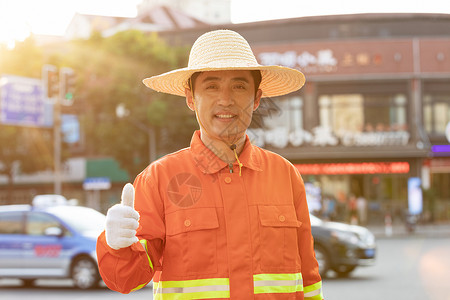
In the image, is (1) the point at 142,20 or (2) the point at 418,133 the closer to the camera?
(2) the point at 418,133

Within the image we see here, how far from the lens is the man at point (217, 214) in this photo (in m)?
2.45

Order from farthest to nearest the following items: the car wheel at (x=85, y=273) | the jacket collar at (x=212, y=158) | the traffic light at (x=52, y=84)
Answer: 1. the traffic light at (x=52, y=84)
2. the car wheel at (x=85, y=273)
3. the jacket collar at (x=212, y=158)

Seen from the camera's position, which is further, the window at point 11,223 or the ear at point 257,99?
the window at point 11,223

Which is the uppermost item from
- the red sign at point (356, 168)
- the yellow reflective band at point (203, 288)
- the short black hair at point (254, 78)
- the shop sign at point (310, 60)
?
the shop sign at point (310, 60)

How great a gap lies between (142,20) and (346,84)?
27113 mm

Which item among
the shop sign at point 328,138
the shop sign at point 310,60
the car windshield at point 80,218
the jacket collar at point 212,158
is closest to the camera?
the jacket collar at point 212,158

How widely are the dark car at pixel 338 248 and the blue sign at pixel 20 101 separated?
17.3 m

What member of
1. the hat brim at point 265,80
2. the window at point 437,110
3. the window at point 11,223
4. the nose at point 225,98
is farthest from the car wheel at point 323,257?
the window at point 437,110

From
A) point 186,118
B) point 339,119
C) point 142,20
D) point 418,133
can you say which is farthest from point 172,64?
point 142,20

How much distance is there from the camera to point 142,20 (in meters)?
55.7

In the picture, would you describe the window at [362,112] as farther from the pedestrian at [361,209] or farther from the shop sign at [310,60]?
the pedestrian at [361,209]

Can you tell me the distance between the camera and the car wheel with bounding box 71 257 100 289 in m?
11.9

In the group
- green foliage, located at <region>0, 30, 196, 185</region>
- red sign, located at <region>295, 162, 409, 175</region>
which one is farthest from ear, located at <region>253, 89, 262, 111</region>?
red sign, located at <region>295, 162, 409, 175</region>

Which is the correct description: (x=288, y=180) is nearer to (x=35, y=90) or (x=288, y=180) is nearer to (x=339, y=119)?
(x=35, y=90)
